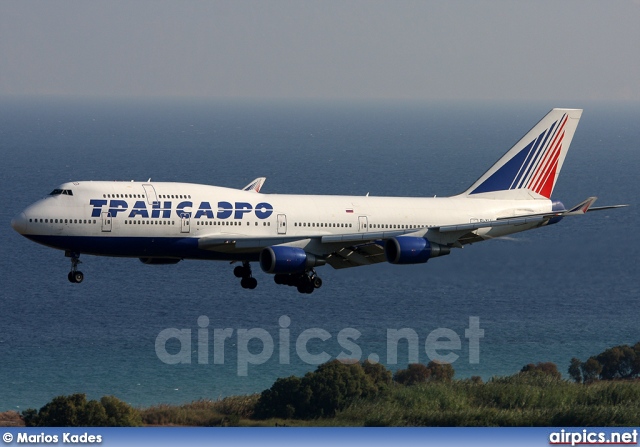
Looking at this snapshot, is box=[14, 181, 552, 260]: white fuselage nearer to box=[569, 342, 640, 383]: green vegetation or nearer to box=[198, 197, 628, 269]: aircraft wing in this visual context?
box=[198, 197, 628, 269]: aircraft wing

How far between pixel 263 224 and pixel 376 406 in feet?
168

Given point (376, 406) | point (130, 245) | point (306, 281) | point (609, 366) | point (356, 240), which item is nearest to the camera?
point (130, 245)

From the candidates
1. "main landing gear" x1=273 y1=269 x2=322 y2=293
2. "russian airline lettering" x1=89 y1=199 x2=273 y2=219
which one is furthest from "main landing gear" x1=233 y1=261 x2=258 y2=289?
"russian airline lettering" x1=89 y1=199 x2=273 y2=219

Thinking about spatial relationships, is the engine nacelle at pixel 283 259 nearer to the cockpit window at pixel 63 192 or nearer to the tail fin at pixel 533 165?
the cockpit window at pixel 63 192

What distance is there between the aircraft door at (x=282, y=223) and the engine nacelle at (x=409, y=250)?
6.61 m

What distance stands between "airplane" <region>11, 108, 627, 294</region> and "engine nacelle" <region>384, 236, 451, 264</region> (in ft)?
0.21

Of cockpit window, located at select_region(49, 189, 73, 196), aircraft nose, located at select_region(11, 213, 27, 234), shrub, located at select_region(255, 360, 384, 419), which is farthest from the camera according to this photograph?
shrub, located at select_region(255, 360, 384, 419)

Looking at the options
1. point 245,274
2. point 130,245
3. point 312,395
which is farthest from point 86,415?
point 130,245

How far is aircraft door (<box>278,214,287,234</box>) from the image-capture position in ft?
272

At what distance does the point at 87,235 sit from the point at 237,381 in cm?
8221

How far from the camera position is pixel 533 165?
94.4 m

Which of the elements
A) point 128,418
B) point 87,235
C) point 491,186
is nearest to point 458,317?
point 128,418

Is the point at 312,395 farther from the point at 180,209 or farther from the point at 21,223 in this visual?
the point at 21,223

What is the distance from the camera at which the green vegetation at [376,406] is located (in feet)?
396
